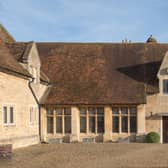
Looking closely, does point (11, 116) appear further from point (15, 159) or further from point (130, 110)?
point (130, 110)

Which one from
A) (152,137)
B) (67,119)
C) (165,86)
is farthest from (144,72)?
(67,119)

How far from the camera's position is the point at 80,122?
117 ft

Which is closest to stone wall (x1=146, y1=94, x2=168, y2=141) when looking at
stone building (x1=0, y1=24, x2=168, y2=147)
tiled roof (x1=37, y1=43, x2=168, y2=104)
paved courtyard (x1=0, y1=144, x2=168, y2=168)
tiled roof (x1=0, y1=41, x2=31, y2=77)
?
stone building (x1=0, y1=24, x2=168, y2=147)

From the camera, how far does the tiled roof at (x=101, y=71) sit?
35250 mm

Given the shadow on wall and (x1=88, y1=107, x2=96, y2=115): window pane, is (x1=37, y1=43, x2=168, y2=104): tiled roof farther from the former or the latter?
(x1=88, y1=107, x2=96, y2=115): window pane

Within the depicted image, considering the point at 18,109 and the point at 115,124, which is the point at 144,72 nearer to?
the point at 115,124

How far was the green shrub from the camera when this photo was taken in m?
34.3

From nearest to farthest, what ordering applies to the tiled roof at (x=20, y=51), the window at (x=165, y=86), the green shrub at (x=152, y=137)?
1. the tiled roof at (x=20, y=51)
2. the green shrub at (x=152, y=137)
3. the window at (x=165, y=86)

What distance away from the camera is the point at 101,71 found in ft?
124

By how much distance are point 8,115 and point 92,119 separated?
9.49m

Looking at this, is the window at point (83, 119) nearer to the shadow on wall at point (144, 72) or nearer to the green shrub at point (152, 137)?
the green shrub at point (152, 137)

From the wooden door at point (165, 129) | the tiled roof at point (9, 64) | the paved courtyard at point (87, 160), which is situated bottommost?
the paved courtyard at point (87, 160)

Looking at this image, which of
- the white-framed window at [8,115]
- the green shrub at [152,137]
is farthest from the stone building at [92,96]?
the white-framed window at [8,115]

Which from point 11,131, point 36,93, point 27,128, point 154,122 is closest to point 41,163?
point 11,131
